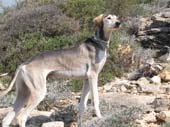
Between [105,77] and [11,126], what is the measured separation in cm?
587

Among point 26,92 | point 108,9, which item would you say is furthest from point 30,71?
point 108,9

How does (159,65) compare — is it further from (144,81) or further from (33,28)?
(33,28)

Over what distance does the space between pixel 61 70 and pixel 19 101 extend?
95cm

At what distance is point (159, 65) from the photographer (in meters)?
15.8

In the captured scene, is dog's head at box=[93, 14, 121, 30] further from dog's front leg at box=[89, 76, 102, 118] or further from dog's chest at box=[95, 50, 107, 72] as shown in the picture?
dog's front leg at box=[89, 76, 102, 118]

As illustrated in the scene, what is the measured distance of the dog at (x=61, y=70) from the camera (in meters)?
9.46

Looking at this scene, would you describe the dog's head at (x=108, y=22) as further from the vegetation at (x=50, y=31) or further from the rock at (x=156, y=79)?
the rock at (x=156, y=79)

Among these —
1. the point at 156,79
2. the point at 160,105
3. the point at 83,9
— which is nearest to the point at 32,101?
the point at 160,105

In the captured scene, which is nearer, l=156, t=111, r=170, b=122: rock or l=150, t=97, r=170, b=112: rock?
l=156, t=111, r=170, b=122: rock

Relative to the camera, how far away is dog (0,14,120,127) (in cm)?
946

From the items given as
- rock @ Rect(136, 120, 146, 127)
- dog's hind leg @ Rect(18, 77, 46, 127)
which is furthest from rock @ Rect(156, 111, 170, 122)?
dog's hind leg @ Rect(18, 77, 46, 127)

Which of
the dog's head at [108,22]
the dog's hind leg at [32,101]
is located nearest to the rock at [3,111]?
the dog's hind leg at [32,101]

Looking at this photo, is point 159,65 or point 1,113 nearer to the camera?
point 1,113

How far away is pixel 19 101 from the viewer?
9844mm
